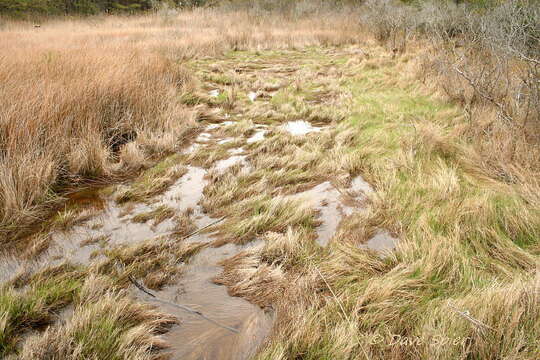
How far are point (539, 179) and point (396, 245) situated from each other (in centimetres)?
160

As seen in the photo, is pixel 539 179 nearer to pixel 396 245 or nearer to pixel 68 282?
pixel 396 245

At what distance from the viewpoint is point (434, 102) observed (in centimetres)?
529

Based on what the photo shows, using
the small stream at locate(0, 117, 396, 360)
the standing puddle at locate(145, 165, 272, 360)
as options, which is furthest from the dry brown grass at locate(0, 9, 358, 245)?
the standing puddle at locate(145, 165, 272, 360)

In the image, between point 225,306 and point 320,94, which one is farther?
point 320,94

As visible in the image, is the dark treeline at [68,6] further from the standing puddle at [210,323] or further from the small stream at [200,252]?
the standing puddle at [210,323]

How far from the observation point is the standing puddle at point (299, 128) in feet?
14.8

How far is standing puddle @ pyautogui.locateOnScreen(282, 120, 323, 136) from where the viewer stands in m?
4.51

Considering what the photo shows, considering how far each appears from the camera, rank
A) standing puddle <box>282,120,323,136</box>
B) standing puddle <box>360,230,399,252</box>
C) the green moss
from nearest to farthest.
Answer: the green moss
standing puddle <box>360,230,399,252</box>
standing puddle <box>282,120,323,136</box>

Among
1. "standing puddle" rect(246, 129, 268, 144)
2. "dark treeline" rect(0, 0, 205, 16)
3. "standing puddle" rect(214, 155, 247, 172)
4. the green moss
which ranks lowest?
the green moss

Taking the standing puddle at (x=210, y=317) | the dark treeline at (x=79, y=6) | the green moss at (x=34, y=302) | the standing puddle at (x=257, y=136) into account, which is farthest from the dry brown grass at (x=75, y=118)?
the dark treeline at (x=79, y=6)

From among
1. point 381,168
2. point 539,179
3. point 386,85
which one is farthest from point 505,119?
point 386,85

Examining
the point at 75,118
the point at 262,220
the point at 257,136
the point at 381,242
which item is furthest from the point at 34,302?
the point at 257,136

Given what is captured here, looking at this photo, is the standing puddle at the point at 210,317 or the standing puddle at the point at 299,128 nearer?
the standing puddle at the point at 210,317

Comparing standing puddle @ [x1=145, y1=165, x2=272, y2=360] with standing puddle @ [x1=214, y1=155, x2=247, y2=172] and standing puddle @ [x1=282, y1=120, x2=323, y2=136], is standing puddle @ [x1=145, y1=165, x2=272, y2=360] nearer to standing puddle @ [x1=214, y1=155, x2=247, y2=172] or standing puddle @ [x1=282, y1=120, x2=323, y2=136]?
standing puddle @ [x1=214, y1=155, x2=247, y2=172]
